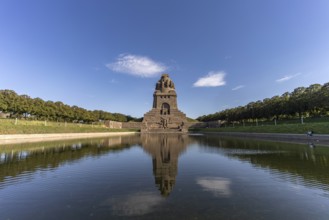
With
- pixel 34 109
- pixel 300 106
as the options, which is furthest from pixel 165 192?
pixel 34 109

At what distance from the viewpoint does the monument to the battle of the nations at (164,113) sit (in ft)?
253

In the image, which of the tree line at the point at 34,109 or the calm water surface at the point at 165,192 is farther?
the tree line at the point at 34,109

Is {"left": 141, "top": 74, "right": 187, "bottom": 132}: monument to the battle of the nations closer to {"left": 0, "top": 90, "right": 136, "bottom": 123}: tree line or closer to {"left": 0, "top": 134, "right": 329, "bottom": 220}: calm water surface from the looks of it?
{"left": 0, "top": 90, "right": 136, "bottom": 123}: tree line

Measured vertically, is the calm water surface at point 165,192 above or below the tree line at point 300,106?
below

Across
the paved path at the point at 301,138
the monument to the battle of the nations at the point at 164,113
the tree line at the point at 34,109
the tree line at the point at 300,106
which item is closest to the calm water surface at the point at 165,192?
the paved path at the point at 301,138

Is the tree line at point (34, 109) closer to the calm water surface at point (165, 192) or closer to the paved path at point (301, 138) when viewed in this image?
the calm water surface at point (165, 192)

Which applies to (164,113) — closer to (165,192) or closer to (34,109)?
(34,109)

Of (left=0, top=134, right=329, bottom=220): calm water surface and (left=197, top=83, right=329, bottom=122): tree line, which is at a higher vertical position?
(left=197, top=83, right=329, bottom=122): tree line

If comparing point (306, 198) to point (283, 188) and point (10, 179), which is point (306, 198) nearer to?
point (283, 188)

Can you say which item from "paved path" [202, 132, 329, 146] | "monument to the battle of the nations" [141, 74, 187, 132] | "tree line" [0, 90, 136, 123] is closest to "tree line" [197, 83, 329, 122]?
"paved path" [202, 132, 329, 146]

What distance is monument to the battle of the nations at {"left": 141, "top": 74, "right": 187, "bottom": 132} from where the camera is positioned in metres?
77.1

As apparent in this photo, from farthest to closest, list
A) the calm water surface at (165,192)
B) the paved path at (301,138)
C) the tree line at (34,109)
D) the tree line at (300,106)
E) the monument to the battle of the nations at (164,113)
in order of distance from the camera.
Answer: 1. the monument to the battle of the nations at (164,113)
2. the tree line at (34,109)
3. the tree line at (300,106)
4. the paved path at (301,138)
5. the calm water surface at (165,192)

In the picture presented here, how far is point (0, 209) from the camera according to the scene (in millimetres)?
6250

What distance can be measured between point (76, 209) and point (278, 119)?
57.8m
